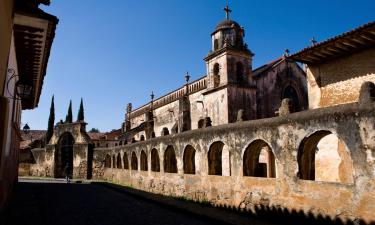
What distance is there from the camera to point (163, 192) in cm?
1689

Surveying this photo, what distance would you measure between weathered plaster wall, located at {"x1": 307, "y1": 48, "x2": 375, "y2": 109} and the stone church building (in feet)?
22.2

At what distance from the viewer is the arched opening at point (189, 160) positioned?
15.0 meters

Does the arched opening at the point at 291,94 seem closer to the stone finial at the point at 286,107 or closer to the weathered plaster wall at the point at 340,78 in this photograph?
the weathered plaster wall at the point at 340,78

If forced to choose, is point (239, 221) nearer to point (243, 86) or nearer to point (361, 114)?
point (361, 114)

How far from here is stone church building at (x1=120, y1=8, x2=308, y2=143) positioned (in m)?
21.0

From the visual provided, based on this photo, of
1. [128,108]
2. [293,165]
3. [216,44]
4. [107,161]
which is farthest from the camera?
[128,108]

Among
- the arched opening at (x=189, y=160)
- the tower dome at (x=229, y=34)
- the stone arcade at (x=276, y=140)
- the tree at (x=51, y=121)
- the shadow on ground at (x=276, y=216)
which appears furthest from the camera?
the tree at (x=51, y=121)

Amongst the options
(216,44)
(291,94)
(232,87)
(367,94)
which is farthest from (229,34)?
(367,94)

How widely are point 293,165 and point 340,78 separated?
480cm

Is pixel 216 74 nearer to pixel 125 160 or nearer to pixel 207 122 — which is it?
pixel 207 122

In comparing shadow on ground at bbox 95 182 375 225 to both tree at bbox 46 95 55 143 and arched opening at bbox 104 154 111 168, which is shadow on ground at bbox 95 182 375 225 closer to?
arched opening at bbox 104 154 111 168

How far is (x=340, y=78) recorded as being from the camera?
1169cm

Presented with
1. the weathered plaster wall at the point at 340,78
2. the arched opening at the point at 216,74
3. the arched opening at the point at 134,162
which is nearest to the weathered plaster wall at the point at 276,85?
the arched opening at the point at 216,74

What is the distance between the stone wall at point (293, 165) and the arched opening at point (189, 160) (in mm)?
175
